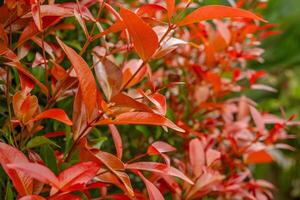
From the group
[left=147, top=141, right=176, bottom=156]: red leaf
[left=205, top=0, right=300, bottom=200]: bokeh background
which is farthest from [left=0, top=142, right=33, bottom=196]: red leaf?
[left=205, top=0, right=300, bottom=200]: bokeh background

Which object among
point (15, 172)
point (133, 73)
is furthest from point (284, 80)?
point (15, 172)

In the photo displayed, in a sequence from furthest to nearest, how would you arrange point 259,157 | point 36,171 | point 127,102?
point 259,157 → point 127,102 → point 36,171

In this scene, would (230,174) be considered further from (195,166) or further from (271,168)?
(271,168)

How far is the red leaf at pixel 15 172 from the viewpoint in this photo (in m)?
0.65

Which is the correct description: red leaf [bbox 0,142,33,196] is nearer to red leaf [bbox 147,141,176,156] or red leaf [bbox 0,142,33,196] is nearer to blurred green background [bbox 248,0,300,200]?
red leaf [bbox 147,141,176,156]

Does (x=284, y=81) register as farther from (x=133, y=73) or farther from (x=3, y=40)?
(x=3, y=40)

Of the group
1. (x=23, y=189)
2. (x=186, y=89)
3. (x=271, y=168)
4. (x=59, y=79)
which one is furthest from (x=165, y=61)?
(x=271, y=168)

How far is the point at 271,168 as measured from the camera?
2830mm

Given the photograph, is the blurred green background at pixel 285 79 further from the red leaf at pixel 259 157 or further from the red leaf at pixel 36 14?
the red leaf at pixel 36 14

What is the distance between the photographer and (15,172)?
656 mm

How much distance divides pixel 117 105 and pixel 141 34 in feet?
0.37

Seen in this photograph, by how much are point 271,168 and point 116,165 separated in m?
2.25

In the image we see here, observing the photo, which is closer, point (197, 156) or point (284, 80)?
point (197, 156)

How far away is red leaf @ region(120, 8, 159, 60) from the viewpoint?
2.16 feet
